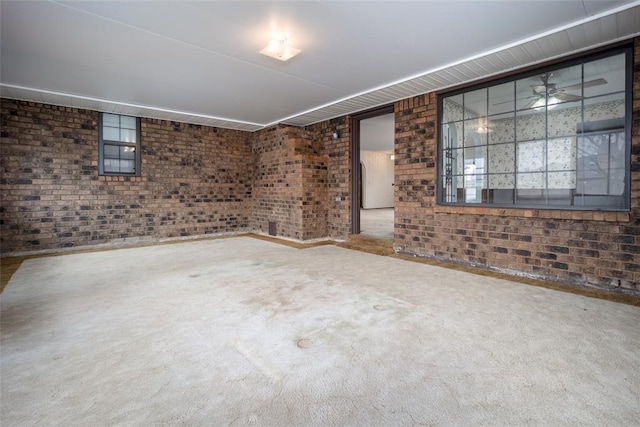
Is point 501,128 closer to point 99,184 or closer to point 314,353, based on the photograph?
point 314,353

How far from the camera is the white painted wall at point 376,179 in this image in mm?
14250

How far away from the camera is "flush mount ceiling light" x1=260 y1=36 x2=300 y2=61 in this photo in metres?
3.33

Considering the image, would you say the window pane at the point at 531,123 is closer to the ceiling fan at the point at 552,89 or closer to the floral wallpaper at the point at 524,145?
the floral wallpaper at the point at 524,145

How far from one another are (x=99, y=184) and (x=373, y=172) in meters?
10.8

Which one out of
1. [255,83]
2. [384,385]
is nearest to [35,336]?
[384,385]

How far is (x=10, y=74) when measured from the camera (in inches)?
169

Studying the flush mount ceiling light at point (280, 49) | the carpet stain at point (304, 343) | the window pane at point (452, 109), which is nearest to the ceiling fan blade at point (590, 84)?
the window pane at point (452, 109)

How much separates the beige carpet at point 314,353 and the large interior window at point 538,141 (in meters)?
1.64

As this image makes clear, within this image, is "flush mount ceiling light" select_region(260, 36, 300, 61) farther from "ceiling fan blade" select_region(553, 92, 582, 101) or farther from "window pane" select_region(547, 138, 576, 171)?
"window pane" select_region(547, 138, 576, 171)

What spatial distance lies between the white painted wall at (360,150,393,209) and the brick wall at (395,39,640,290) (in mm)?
8860

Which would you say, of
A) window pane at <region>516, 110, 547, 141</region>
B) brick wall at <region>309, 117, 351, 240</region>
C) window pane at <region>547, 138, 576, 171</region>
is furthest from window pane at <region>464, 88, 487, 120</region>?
brick wall at <region>309, 117, 351, 240</region>

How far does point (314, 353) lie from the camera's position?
2109 millimetres

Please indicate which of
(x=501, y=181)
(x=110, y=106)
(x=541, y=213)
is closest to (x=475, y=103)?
(x=501, y=181)

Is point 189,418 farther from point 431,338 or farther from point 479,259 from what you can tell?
point 479,259
